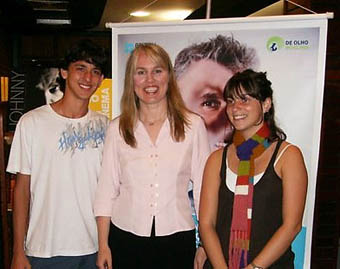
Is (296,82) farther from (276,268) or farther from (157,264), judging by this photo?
(157,264)

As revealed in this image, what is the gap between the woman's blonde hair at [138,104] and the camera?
5.47 ft

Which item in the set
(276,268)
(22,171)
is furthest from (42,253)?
(276,268)

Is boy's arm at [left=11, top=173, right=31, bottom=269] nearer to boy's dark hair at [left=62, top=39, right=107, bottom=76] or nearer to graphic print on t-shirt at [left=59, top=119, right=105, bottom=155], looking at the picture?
graphic print on t-shirt at [left=59, top=119, right=105, bottom=155]

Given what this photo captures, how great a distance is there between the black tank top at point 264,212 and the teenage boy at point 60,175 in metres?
0.61

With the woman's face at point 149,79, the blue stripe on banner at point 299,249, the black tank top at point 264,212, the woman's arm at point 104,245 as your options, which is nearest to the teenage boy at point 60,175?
the woman's arm at point 104,245

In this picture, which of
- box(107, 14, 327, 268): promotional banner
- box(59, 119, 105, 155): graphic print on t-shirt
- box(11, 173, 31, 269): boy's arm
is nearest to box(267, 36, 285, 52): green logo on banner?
box(107, 14, 327, 268): promotional banner

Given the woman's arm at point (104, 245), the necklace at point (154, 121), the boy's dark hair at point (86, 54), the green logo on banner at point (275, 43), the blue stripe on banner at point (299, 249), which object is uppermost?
the green logo on banner at point (275, 43)

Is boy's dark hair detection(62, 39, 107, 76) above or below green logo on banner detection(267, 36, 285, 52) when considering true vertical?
below

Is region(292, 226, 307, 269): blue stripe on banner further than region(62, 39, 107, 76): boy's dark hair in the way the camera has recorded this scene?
Yes

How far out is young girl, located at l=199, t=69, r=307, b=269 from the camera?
1.48 metres

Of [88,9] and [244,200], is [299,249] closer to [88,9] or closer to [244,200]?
[244,200]

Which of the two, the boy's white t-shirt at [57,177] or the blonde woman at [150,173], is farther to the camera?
the boy's white t-shirt at [57,177]

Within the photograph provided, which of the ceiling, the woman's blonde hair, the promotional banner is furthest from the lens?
the ceiling

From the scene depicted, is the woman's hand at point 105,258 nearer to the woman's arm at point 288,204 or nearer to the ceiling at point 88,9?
the woman's arm at point 288,204
